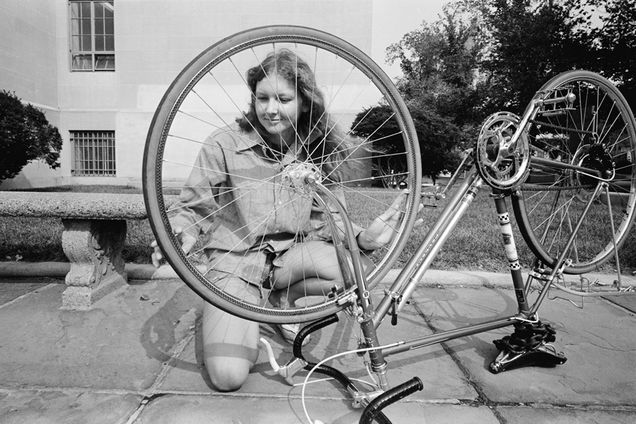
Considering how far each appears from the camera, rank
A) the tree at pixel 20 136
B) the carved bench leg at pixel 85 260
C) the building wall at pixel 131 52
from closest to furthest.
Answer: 1. the carved bench leg at pixel 85 260
2. the tree at pixel 20 136
3. the building wall at pixel 131 52

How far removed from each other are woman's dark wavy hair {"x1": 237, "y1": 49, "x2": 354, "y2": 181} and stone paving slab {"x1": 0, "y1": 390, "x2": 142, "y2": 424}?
3.75ft

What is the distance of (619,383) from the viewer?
1.91 meters

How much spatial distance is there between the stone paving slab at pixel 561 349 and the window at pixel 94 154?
530 inches

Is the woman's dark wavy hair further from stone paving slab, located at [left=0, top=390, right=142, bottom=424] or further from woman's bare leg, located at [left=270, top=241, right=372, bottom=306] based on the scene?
stone paving slab, located at [left=0, top=390, right=142, bottom=424]

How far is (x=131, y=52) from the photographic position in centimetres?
1339

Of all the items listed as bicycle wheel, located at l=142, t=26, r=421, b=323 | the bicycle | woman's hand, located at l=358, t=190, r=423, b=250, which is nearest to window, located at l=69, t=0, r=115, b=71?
bicycle wheel, located at l=142, t=26, r=421, b=323

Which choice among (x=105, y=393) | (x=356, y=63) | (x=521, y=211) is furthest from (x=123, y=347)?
(x=521, y=211)

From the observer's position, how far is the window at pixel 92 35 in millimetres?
13711

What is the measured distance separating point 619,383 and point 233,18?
1313 cm

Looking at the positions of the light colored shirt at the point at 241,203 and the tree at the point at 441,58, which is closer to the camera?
the light colored shirt at the point at 241,203

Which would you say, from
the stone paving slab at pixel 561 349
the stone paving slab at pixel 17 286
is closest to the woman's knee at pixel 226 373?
the stone paving slab at pixel 561 349

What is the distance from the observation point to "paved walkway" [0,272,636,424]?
1671 millimetres

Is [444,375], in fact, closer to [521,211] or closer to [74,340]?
[521,211]

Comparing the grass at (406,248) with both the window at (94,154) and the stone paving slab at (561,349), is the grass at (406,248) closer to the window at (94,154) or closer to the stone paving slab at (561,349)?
the stone paving slab at (561,349)
